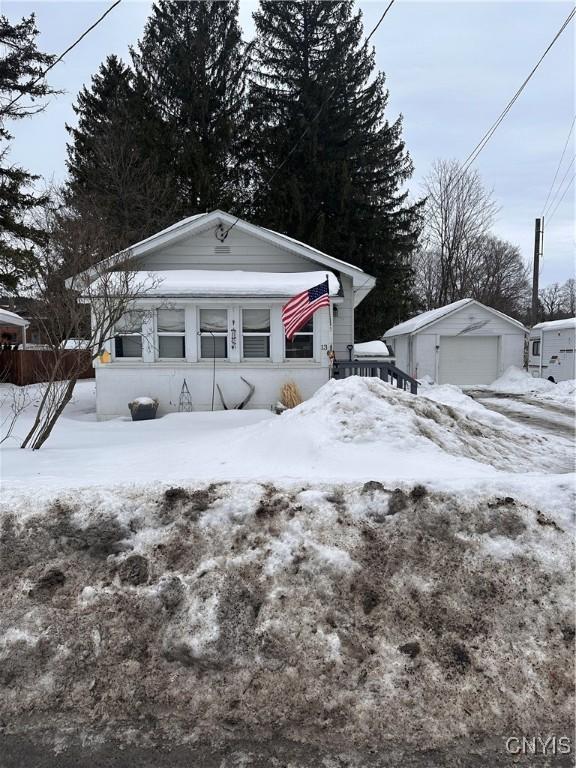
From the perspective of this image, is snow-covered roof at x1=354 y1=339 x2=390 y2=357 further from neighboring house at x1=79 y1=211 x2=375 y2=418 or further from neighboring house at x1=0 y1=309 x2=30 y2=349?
neighboring house at x1=0 y1=309 x2=30 y2=349

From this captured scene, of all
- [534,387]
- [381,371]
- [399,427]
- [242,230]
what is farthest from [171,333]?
[534,387]

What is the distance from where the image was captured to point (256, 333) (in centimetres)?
1098

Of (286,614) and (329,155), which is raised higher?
(329,155)

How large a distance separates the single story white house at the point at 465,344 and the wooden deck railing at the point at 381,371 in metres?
9.94

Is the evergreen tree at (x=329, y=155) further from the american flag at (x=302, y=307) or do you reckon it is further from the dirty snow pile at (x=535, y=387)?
the american flag at (x=302, y=307)

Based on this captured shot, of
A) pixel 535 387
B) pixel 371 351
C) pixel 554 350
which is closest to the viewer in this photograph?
pixel 371 351

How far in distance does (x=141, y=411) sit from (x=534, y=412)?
31.1 feet

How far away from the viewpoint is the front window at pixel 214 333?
10914mm

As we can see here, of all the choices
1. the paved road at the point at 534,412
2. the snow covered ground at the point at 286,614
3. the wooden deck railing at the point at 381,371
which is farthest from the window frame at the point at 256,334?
the snow covered ground at the point at 286,614

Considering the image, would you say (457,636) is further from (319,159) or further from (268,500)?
(319,159)

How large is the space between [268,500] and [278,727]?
1.64m

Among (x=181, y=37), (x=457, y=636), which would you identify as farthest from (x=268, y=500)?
(x=181, y=37)

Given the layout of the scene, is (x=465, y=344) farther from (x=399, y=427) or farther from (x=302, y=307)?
(x=399, y=427)

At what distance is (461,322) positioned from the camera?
21.5 meters
